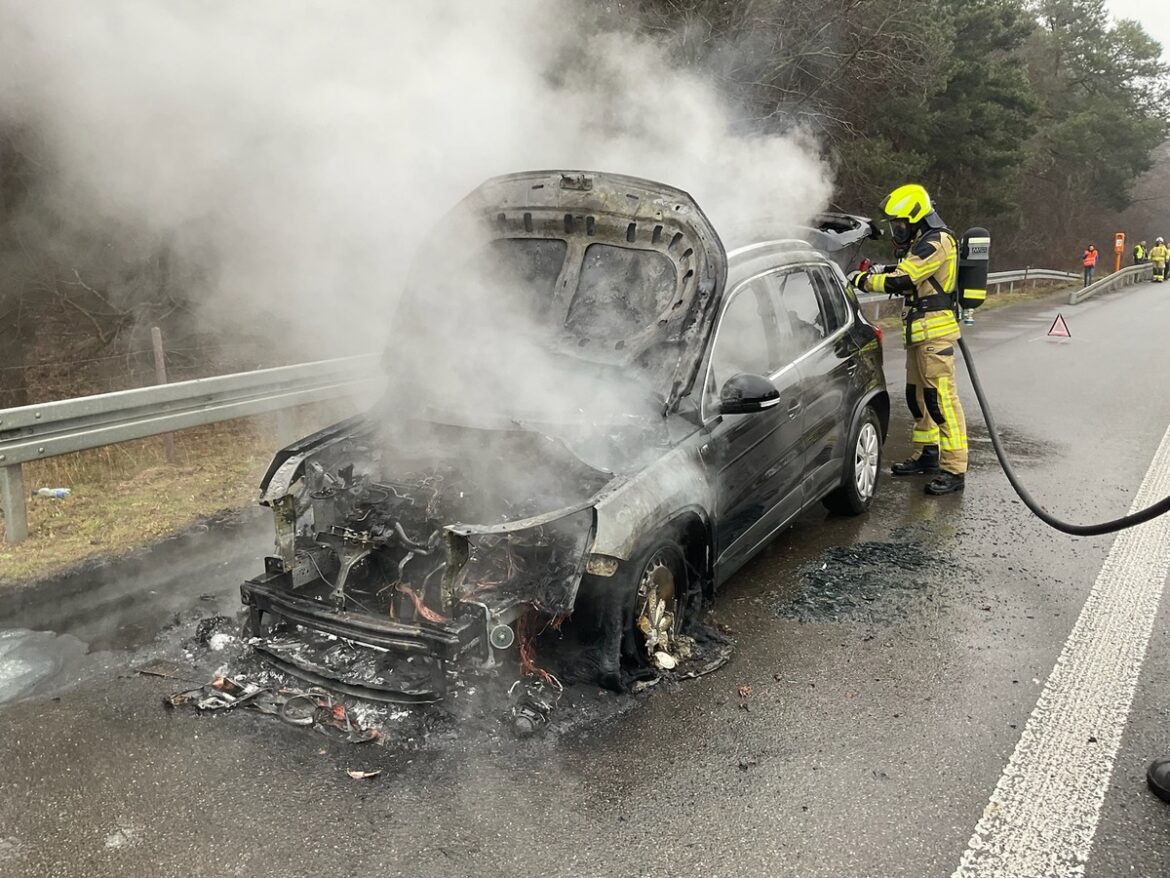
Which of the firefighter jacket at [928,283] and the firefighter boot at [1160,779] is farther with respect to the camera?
the firefighter jacket at [928,283]

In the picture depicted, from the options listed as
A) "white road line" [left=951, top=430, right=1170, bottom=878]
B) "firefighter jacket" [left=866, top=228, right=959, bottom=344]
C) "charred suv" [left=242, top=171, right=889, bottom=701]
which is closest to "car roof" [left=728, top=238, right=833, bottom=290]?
"charred suv" [left=242, top=171, right=889, bottom=701]

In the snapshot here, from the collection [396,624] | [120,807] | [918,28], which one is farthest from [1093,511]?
[918,28]

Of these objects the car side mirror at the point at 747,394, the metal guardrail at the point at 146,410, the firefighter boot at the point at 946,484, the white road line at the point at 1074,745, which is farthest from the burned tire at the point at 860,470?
the metal guardrail at the point at 146,410

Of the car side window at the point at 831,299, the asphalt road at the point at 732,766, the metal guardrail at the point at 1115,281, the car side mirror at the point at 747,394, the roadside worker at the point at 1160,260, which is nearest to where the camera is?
the asphalt road at the point at 732,766

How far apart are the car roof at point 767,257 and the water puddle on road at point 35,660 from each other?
3.41m

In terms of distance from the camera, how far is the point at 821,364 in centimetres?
520

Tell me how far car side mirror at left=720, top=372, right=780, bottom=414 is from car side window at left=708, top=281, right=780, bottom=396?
12 centimetres

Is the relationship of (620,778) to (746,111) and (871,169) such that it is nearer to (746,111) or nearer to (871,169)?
(746,111)

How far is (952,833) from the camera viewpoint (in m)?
2.83

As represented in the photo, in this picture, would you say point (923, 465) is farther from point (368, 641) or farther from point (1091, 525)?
point (368, 641)

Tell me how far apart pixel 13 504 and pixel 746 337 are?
410 centimetres

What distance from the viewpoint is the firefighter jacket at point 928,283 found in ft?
21.1

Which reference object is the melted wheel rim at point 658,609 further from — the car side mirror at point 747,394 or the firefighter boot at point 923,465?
the firefighter boot at point 923,465

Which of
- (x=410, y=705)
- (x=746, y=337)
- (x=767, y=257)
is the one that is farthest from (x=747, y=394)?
(x=410, y=705)
